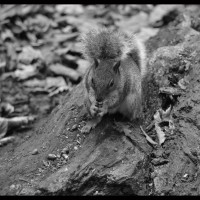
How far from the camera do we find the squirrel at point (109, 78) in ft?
12.7

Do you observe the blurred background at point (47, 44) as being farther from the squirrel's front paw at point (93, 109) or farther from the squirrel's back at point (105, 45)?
the squirrel's front paw at point (93, 109)

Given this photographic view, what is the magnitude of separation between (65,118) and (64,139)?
321 mm

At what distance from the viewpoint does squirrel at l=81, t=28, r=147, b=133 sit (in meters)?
3.87

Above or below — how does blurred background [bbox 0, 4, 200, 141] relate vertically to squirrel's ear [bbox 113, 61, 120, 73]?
below

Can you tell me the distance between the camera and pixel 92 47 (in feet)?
13.0

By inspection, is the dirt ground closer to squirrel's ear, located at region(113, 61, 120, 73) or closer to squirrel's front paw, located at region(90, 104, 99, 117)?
squirrel's front paw, located at region(90, 104, 99, 117)

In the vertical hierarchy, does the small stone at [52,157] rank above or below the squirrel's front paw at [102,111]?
below

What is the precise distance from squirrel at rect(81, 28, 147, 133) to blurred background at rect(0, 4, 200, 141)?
1.12 meters

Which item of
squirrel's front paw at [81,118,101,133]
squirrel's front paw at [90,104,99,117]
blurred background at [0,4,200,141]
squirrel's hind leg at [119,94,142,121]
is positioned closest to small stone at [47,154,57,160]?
squirrel's front paw at [81,118,101,133]

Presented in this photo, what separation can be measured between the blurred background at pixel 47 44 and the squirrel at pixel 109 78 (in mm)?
1119

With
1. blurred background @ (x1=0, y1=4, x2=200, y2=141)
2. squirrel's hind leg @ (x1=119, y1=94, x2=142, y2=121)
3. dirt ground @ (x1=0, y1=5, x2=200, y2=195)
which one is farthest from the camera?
blurred background @ (x1=0, y1=4, x2=200, y2=141)

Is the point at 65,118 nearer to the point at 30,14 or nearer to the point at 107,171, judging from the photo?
the point at 107,171

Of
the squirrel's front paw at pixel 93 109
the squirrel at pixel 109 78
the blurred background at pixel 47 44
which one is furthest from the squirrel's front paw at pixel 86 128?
the blurred background at pixel 47 44
